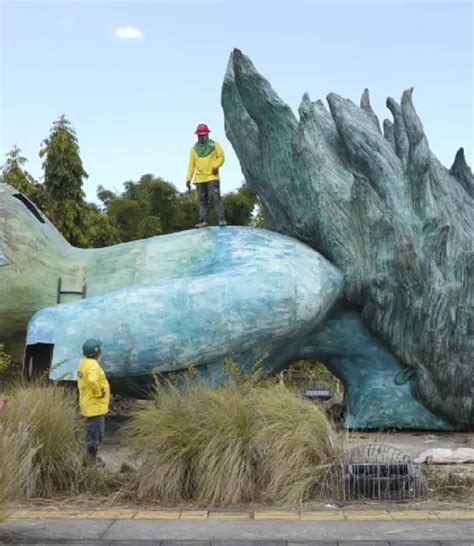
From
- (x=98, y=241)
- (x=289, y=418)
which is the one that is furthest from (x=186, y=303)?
(x=98, y=241)

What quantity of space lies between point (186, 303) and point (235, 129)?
2.90m

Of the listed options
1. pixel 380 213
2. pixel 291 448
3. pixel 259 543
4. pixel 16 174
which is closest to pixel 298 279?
pixel 380 213

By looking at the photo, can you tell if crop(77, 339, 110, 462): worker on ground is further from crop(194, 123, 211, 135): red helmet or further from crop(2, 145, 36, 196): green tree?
crop(2, 145, 36, 196): green tree

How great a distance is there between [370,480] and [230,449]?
1095 millimetres

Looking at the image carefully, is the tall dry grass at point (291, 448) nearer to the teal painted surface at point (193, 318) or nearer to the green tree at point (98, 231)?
the teal painted surface at point (193, 318)

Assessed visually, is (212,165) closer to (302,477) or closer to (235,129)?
(235,129)

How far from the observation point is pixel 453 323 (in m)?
9.27

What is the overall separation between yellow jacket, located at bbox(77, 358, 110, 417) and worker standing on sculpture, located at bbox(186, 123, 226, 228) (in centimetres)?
337

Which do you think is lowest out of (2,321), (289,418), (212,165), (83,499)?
(83,499)

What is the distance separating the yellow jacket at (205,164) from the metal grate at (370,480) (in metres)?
4.71

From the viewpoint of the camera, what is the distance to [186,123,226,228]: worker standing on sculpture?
33.1ft

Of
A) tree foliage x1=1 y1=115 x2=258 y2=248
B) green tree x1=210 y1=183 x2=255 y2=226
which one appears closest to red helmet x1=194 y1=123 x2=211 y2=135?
tree foliage x1=1 y1=115 x2=258 y2=248

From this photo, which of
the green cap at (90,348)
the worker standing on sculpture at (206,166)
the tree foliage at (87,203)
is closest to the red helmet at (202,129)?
the worker standing on sculpture at (206,166)

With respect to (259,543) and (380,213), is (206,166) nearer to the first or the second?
(380,213)
